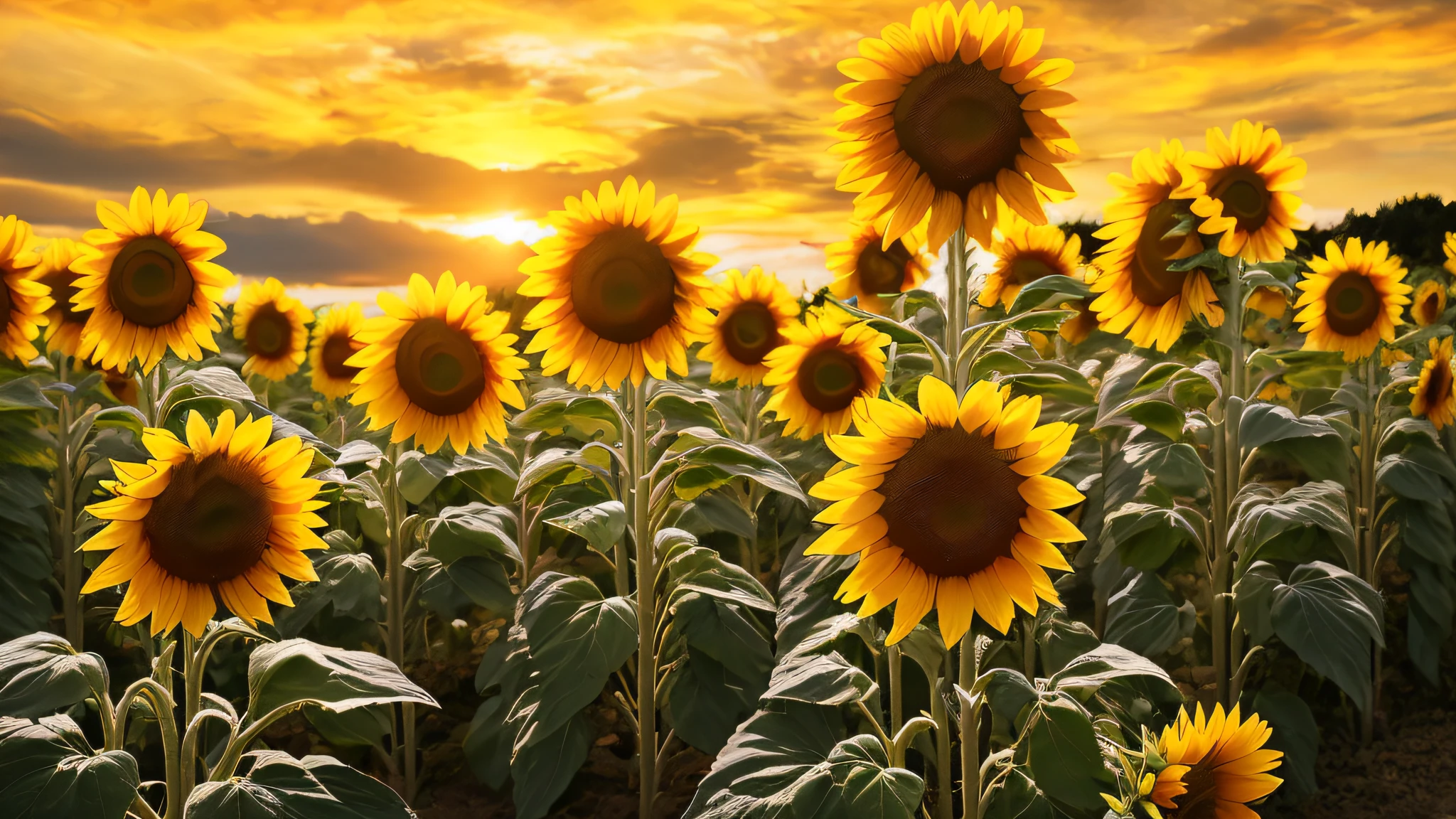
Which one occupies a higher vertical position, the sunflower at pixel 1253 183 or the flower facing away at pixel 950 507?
the sunflower at pixel 1253 183

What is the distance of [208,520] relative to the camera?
213 cm

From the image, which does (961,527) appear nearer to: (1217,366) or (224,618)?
(224,618)

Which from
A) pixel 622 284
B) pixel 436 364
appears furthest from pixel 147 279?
pixel 622 284

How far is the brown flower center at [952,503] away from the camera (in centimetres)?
190

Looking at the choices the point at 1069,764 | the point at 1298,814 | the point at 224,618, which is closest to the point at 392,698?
the point at 224,618

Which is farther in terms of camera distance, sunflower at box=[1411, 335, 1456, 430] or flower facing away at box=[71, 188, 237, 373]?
sunflower at box=[1411, 335, 1456, 430]

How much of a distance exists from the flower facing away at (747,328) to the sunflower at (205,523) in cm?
265

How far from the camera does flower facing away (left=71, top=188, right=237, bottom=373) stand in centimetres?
323

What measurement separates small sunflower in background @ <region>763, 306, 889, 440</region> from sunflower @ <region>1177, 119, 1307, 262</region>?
3.88ft

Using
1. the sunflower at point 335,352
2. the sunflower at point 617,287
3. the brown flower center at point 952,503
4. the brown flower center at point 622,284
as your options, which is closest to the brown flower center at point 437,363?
the sunflower at point 617,287

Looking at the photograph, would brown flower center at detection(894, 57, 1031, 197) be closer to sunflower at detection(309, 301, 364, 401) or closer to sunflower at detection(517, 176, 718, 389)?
sunflower at detection(517, 176, 718, 389)

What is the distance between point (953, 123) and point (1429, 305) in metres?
5.33

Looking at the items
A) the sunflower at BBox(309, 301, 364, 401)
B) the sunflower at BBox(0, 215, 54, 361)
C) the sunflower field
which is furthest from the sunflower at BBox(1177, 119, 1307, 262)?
the sunflower at BBox(309, 301, 364, 401)

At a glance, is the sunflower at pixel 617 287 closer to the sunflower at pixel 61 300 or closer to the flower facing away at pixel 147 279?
the flower facing away at pixel 147 279
